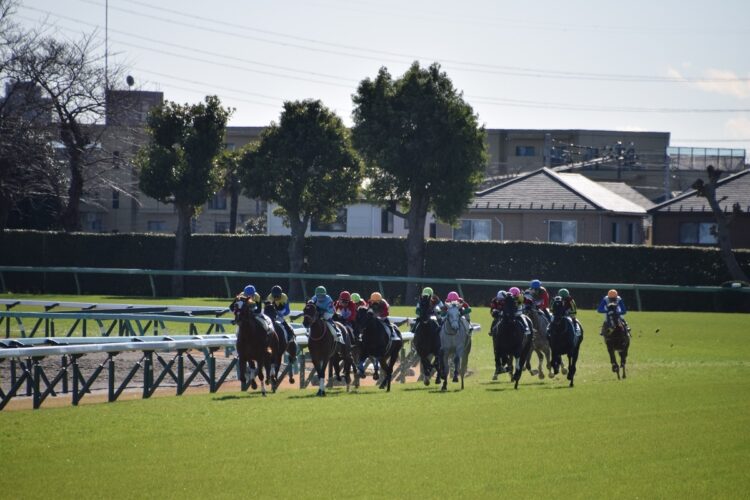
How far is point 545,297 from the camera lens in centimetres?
2389

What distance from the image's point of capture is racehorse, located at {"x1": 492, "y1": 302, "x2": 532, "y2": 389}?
865 inches

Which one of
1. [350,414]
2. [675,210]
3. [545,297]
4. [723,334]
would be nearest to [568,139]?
[675,210]

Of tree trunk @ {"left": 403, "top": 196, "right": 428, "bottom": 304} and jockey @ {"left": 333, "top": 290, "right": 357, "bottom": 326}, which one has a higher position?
tree trunk @ {"left": 403, "top": 196, "right": 428, "bottom": 304}

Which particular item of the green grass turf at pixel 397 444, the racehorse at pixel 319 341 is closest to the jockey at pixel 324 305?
the racehorse at pixel 319 341

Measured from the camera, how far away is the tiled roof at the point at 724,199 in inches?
2210

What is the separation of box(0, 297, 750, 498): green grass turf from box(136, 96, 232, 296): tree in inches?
1243

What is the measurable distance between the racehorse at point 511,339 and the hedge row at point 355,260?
24.0 m

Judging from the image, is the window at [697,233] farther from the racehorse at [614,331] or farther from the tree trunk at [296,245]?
the racehorse at [614,331]

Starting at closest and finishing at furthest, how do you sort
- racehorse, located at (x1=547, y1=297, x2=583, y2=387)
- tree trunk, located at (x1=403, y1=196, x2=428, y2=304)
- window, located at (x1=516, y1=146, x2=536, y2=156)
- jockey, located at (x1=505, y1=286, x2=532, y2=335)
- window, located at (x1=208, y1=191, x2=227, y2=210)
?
jockey, located at (x1=505, y1=286, x2=532, y2=335) → racehorse, located at (x1=547, y1=297, x2=583, y2=387) → tree trunk, located at (x1=403, y1=196, x2=428, y2=304) → window, located at (x1=208, y1=191, x2=227, y2=210) → window, located at (x1=516, y1=146, x2=536, y2=156)

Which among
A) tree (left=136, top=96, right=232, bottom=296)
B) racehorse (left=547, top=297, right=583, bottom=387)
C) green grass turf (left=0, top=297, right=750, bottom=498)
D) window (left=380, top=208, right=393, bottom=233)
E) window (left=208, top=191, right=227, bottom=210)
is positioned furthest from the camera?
window (left=208, top=191, right=227, bottom=210)

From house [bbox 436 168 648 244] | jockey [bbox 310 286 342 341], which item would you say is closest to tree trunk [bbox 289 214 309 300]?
house [bbox 436 168 648 244]

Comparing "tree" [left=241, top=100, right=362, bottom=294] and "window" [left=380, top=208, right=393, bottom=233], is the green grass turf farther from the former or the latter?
"window" [left=380, top=208, right=393, bottom=233]

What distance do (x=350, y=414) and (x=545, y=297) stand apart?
24.6 ft

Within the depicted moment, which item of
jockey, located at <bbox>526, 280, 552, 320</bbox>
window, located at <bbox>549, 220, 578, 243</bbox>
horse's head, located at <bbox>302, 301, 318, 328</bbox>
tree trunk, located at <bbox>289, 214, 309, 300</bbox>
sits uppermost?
window, located at <bbox>549, 220, 578, 243</bbox>
